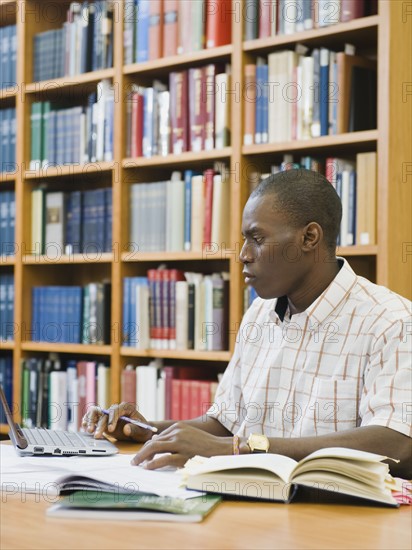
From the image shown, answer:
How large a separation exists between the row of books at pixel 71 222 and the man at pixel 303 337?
1.32 meters

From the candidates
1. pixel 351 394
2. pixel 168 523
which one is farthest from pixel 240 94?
pixel 168 523

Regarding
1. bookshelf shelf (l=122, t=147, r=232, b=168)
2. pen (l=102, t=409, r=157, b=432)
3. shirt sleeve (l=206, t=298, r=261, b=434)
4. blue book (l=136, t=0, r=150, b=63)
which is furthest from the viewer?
blue book (l=136, t=0, r=150, b=63)

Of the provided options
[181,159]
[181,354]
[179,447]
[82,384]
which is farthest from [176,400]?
[179,447]

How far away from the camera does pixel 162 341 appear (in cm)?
312

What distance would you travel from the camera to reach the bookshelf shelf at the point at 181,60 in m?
2.98

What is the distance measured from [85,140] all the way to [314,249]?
5.44 ft

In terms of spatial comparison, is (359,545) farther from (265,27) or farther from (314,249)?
(265,27)

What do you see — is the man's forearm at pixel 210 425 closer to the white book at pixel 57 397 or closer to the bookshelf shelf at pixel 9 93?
the white book at pixel 57 397

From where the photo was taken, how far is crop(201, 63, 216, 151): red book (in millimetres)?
3010

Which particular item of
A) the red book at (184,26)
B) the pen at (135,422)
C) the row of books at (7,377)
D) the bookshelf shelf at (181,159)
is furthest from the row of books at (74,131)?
the pen at (135,422)

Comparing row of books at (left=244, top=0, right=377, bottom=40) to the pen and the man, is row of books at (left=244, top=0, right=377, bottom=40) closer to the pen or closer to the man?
the man

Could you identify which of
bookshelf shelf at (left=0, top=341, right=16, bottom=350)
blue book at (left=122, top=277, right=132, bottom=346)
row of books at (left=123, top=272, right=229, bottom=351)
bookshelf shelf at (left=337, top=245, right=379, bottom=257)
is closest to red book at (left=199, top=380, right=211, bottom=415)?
row of books at (left=123, top=272, right=229, bottom=351)

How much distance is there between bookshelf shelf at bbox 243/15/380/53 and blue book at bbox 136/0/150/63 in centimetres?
47

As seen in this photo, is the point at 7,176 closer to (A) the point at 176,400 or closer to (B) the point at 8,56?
(B) the point at 8,56
